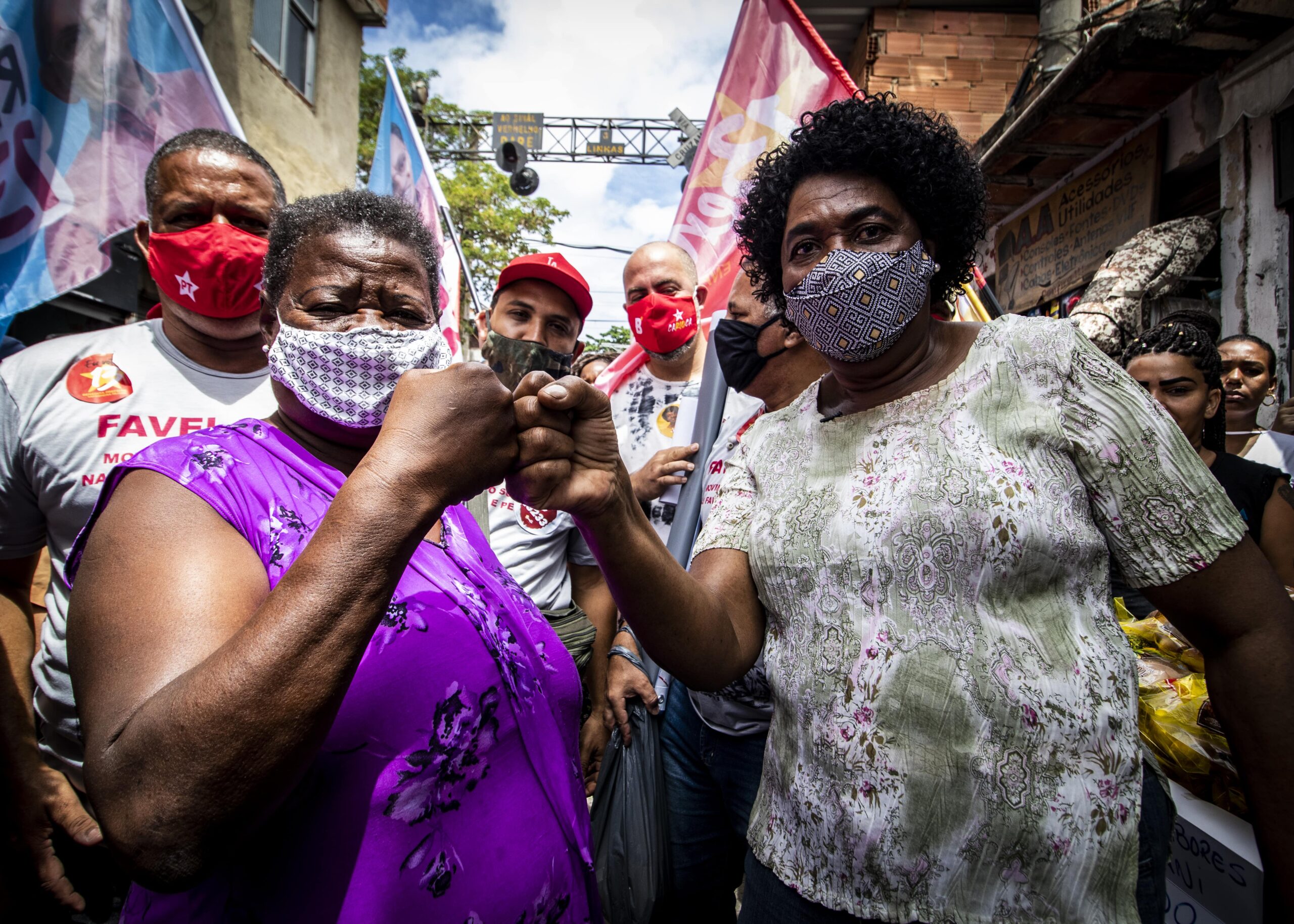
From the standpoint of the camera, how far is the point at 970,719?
46.7 inches

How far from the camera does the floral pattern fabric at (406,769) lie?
1000mm

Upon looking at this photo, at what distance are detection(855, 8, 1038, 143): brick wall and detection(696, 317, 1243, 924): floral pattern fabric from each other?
10.4 metres

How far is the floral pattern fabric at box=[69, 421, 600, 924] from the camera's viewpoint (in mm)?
1000

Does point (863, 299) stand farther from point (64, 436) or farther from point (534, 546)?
point (64, 436)

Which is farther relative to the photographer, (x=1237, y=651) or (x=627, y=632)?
(x=627, y=632)

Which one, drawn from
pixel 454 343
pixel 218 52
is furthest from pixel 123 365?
pixel 218 52

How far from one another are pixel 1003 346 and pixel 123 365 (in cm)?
233

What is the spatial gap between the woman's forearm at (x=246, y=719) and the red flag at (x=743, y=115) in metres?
2.71

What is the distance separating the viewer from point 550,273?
8.51 feet

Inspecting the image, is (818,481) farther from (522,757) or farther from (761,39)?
(761,39)

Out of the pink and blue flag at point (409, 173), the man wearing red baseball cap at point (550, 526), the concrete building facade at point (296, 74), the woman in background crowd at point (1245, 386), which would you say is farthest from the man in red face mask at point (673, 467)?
the concrete building facade at point (296, 74)

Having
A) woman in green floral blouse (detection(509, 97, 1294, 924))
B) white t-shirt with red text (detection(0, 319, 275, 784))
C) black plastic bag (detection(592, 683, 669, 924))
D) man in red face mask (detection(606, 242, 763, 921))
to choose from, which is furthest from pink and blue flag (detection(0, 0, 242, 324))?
woman in green floral blouse (detection(509, 97, 1294, 924))

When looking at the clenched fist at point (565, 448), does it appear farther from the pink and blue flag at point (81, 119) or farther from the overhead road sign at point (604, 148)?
the overhead road sign at point (604, 148)

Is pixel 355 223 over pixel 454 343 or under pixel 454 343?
under
